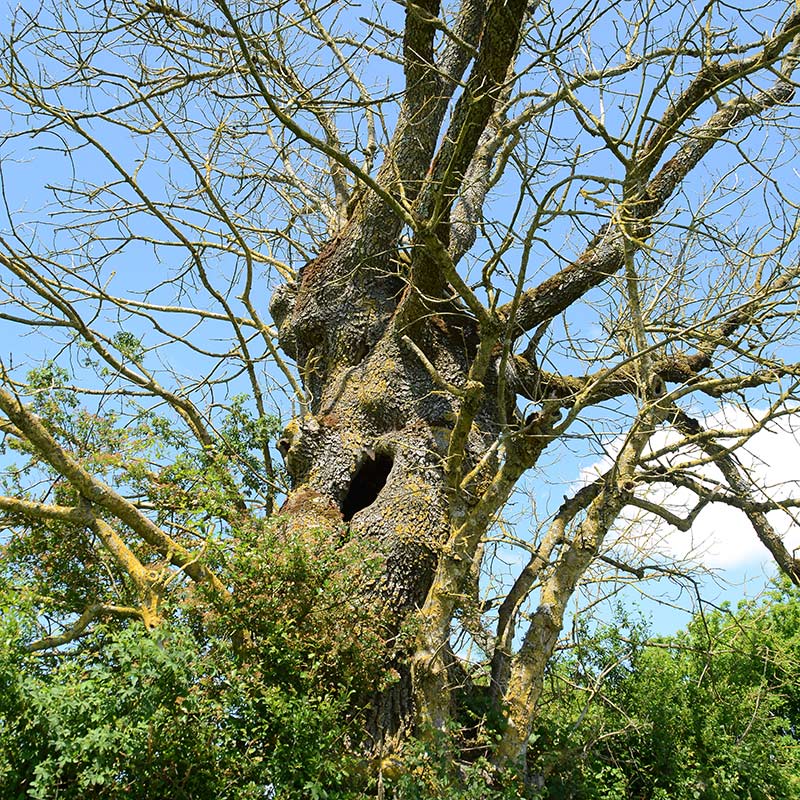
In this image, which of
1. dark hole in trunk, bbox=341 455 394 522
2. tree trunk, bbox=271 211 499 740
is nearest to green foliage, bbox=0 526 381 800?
tree trunk, bbox=271 211 499 740

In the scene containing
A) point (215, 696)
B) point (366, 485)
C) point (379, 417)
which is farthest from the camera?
point (366, 485)

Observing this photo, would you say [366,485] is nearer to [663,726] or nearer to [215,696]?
[215,696]

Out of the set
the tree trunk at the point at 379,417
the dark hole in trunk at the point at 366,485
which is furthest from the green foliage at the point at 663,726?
the dark hole in trunk at the point at 366,485

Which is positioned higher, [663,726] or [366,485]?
[366,485]

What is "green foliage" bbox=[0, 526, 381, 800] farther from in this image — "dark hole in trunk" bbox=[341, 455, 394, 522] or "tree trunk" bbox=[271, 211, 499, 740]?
"dark hole in trunk" bbox=[341, 455, 394, 522]

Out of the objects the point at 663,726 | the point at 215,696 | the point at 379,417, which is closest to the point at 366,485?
the point at 379,417

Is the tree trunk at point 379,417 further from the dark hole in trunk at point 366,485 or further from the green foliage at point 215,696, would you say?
the green foliage at point 215,696

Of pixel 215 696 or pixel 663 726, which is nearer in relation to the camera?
pixel 215 696

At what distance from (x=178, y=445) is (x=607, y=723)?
455 cm

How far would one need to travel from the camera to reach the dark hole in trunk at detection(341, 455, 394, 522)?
743 centimetres

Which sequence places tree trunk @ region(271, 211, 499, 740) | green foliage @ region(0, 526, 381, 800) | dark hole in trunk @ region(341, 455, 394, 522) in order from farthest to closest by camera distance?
1. dark hole in trunk @ region(341, 455, 394, 522)
2. tree trunk @ region(271, 211, 499, 740)
3. green foliage @ region(0, 526, 381, 800)

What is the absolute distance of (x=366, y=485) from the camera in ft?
25.0

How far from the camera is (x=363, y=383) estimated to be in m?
7.57

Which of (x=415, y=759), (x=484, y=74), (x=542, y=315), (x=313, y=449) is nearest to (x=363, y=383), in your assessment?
(x=313, y=449)
